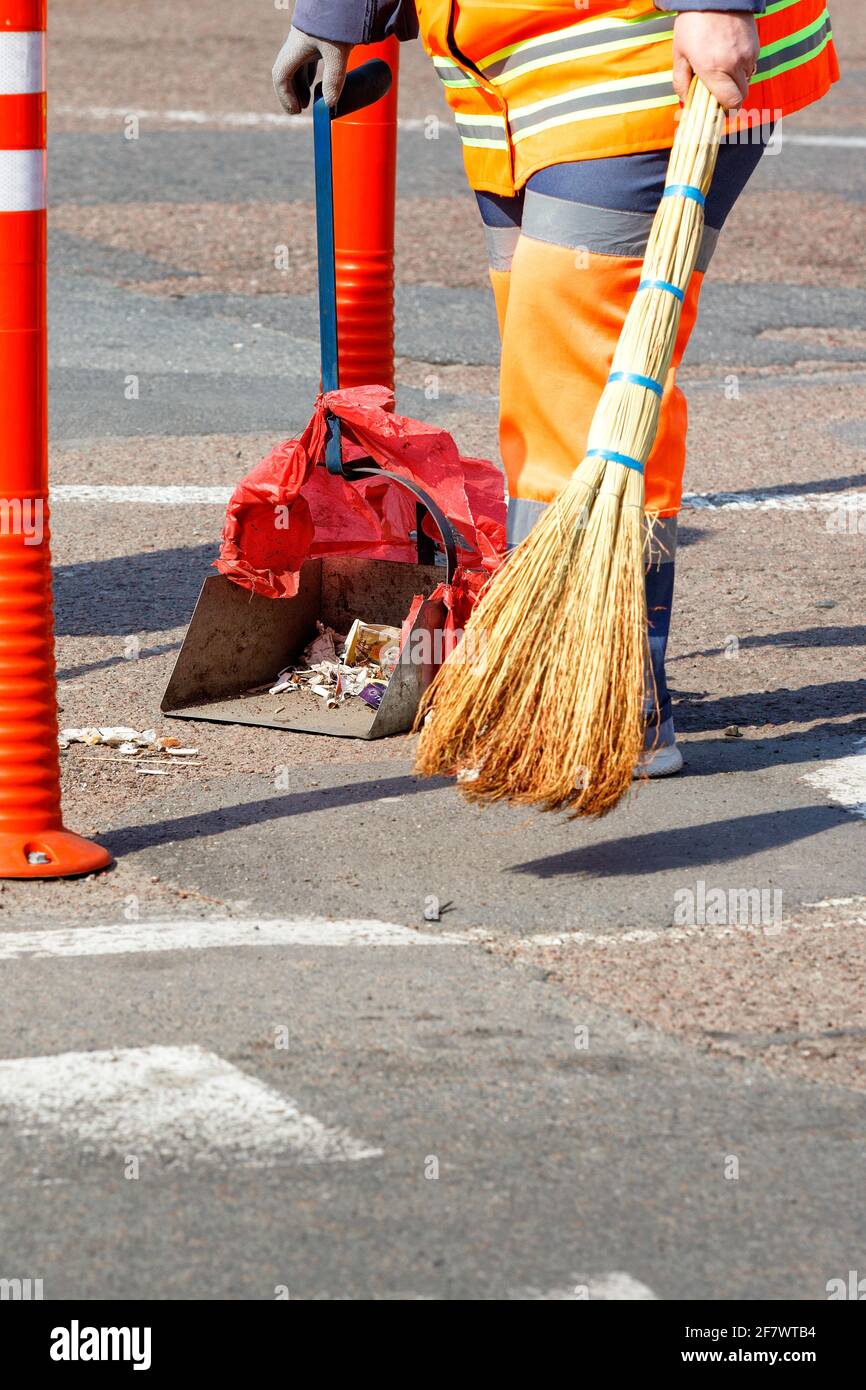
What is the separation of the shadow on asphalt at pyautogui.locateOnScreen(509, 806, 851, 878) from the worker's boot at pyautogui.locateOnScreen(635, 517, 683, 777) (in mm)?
148

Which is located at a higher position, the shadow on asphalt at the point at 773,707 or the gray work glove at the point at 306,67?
the gray work glove at the point at 306,67

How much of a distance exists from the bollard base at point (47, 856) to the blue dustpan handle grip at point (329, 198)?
1.27m

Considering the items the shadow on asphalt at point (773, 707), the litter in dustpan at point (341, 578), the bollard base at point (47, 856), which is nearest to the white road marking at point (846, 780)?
the shadow on asphalt at point (773, 707)

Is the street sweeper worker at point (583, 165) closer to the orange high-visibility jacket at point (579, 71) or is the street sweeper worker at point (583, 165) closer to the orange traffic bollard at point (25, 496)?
the orange high-visibility jacket at point (579, 71)

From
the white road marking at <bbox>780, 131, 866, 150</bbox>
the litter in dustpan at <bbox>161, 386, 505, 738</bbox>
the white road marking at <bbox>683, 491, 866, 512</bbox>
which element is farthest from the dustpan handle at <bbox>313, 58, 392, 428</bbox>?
the white road marking at <bbox>780, 131, 866, 150</bbox>

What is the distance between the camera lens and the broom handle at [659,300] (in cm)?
369

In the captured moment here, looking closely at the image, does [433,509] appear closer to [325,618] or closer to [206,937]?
[325,618]

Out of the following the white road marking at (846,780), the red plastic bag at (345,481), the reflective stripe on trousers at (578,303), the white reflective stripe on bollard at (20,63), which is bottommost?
the white road marking at (846,780)

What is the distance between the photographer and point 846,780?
14.2ft

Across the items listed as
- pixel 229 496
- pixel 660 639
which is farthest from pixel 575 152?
pixel 229 496

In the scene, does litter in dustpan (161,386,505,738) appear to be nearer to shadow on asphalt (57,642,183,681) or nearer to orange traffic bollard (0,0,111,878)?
shadow on asphalt (57,642,183,681)

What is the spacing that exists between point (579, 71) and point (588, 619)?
1122 mm
